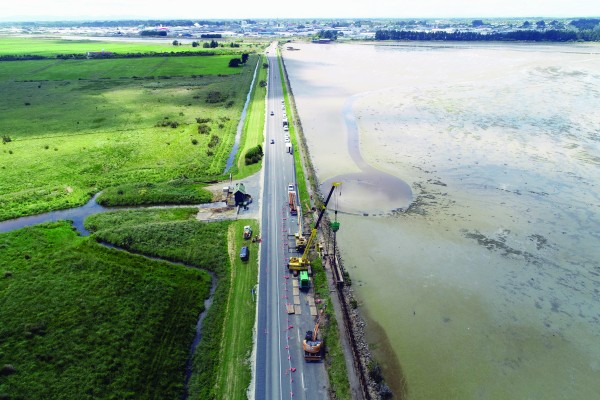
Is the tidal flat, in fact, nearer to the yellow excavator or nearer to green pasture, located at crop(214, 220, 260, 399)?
the yellow excavator

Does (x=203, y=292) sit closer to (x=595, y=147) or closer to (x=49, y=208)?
(x=49, y=208)

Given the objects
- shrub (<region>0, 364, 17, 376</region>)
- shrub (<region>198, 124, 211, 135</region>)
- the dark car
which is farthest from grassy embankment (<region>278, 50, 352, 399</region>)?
shrub (<region>198, 124, 211, 135</region>)

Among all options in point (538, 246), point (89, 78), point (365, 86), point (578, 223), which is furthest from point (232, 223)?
point (89, 78)

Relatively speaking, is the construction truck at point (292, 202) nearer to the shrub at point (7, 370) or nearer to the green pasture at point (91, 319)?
the green pasture at point (91, 319)

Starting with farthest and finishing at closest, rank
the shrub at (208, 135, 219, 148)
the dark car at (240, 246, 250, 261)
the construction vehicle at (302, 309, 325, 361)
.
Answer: the shrub at (208, 135, 219, 148)
the dark car at (240, 246, 250, 261)
the construction vehicle at (302, 309, 325, 361)

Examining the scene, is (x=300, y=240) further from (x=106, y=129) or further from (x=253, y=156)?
(x=106, y=129)

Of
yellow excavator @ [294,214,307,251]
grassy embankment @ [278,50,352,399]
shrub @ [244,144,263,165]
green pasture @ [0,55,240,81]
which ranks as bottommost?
grassy embankment @ [278,50,352,399]
